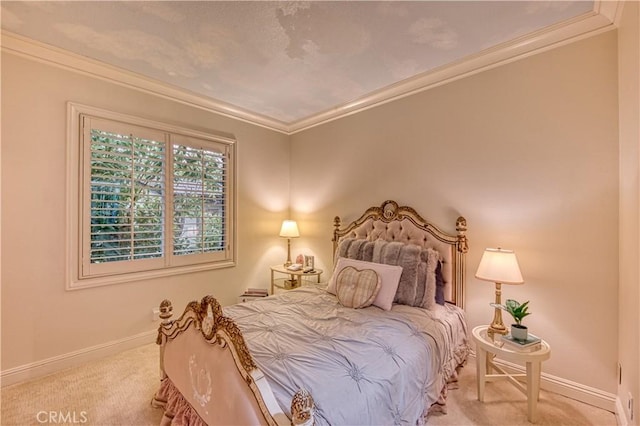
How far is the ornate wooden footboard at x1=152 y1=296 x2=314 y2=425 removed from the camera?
1.16 meters

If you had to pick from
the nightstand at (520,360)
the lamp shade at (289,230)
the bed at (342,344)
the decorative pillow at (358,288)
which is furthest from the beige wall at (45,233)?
the nightstand at (520,360)

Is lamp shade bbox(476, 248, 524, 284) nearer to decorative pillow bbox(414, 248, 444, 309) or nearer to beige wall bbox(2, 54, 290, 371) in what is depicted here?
decorative pillow bbox(414, 248, 444, 309)

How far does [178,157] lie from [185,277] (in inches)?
54.5

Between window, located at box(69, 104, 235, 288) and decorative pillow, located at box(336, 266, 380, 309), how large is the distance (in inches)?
70.9

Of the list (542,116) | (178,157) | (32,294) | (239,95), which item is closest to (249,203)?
(178,157)

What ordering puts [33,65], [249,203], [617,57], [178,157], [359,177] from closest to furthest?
[617,57] < [33,65] < [178,157] < [359,177] < [249,203]

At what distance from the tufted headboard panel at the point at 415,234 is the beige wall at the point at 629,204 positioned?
1005mm

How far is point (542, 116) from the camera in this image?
88.4 inches

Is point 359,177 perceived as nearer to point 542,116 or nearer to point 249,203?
point 249,203

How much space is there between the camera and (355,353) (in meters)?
1.64

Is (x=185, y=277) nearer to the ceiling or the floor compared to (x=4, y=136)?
nearer to the floor

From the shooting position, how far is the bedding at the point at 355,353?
1.36 m

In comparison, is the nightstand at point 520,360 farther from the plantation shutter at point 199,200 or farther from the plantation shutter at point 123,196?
the plantation shutter at point 123,196

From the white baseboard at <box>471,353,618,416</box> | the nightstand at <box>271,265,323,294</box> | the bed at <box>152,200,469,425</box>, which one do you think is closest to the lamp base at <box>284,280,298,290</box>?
the nightstand at <box>271,265,323,294</box>
